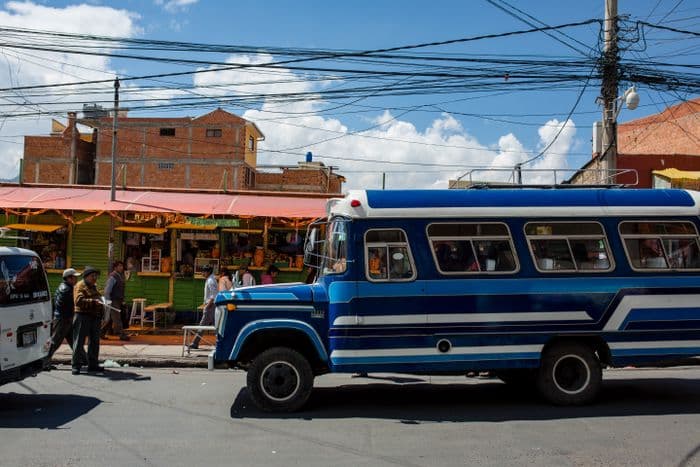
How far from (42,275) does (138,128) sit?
46.4 m

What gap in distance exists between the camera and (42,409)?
7645 mm

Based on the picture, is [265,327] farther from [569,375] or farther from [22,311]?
[569,375]

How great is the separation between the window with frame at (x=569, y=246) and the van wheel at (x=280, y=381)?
324 centimetres

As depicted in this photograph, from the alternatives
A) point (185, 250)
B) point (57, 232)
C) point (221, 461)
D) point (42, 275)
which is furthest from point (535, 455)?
point (57, 232)

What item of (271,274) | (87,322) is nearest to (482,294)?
(87,322)

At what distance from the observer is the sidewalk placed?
37.9ft

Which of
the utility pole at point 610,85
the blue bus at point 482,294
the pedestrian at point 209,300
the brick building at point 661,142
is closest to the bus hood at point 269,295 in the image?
the blue bus at point 482,294

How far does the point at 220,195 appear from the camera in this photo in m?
17.5

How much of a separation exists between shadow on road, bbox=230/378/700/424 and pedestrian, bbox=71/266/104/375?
310 cm

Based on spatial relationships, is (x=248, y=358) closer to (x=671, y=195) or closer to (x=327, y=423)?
(x=327, y=423)

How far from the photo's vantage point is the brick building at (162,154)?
50219 millimetres

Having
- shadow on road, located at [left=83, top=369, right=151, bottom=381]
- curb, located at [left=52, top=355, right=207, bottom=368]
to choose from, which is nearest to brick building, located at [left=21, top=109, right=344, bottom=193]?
curb, located at [left=52, top=355, right=207, bottom=368]

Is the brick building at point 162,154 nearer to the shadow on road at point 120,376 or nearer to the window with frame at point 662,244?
the shadow on road at point 120,376

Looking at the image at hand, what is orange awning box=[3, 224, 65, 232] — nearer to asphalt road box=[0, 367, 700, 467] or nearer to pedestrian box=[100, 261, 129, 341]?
pedestrian box=[100, 261, 129, 341]
